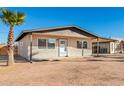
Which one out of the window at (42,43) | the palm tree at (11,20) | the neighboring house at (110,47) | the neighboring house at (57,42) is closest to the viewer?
the palm tree at (11,20)

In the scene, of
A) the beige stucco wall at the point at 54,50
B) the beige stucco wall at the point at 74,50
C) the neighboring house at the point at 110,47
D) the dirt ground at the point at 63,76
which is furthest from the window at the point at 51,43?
the neighboring house at the point at 110,47

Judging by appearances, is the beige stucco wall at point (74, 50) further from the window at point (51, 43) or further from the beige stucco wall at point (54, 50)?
the window at point (51, 43)

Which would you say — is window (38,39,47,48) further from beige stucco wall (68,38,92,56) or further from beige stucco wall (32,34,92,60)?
beige stucco wall (68,38,92,56)

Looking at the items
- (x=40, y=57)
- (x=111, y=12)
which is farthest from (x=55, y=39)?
(x=111, y=12)

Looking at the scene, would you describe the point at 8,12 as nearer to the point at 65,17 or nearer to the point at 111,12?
the point at 65,17

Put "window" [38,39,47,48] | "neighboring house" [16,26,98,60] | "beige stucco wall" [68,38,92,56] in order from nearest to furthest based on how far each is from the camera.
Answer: "neighboring house" [16,26,98,60]
"window" [38,39,47,48]
"beige stucco wall" [68,38,92,56]

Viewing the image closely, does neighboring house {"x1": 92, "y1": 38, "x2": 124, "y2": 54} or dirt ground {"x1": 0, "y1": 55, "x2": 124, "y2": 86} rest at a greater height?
neighboring house {"x1": 92, "y1": 38, "x2": 124, "y2": 54}

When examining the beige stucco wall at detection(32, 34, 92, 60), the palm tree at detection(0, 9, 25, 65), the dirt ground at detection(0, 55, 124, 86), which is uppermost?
the palm tree at detection(0, 9, 25, 65)

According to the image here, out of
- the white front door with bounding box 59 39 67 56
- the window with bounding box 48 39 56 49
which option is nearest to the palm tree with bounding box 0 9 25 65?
the window with bounding box 48 39 56 49

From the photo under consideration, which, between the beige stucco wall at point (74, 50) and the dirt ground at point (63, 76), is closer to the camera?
the dirt ground at point (63, 76)

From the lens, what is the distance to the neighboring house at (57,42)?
16828mm

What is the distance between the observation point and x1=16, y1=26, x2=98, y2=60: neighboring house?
16828 millimetres

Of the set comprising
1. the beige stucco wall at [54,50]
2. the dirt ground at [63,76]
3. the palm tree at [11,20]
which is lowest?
the dirt ground at [63,76]
